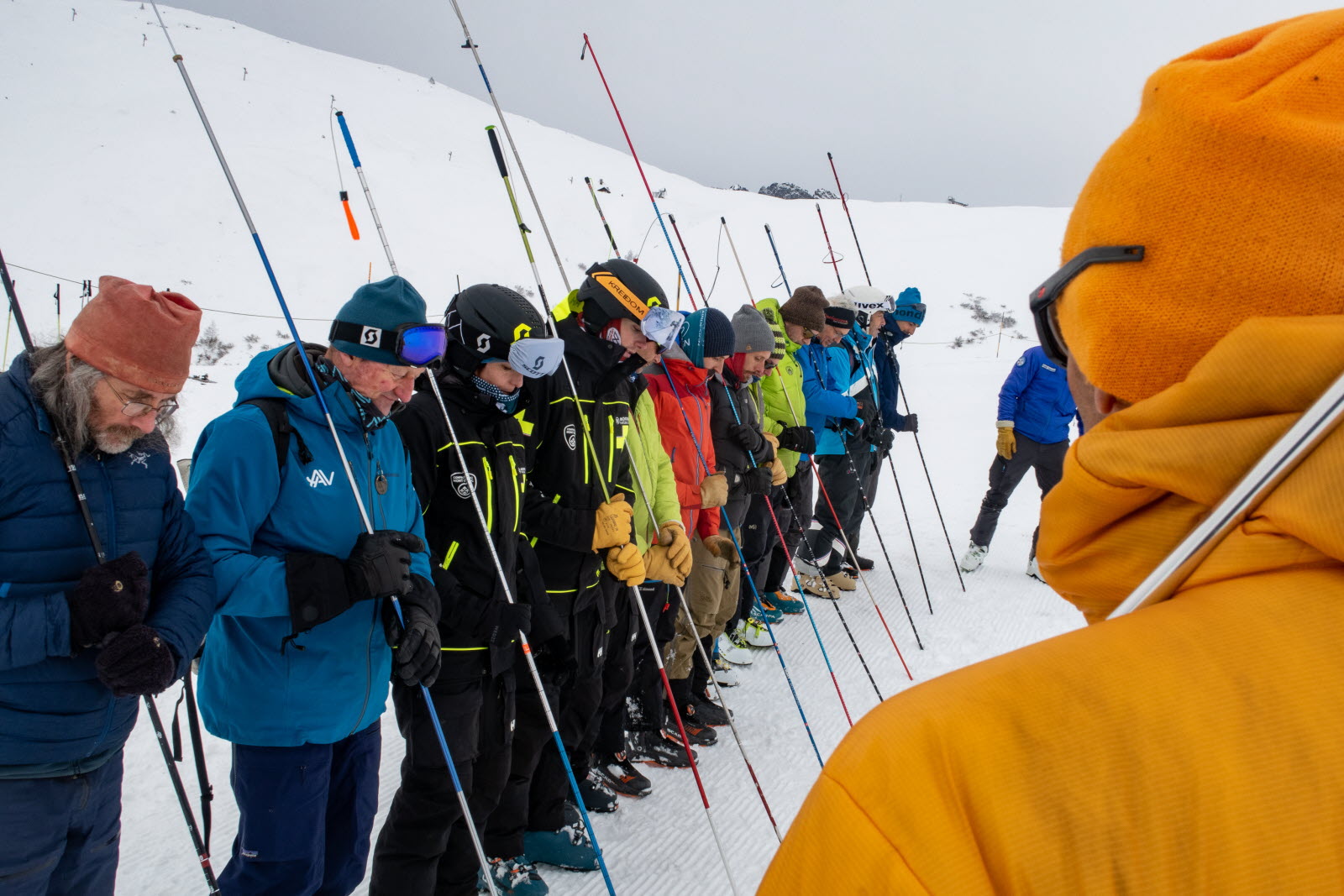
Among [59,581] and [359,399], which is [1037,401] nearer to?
[359,399]

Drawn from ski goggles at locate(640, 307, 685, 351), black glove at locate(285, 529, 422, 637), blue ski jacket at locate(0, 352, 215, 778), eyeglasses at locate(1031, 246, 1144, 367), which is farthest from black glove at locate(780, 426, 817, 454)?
eyeglasses at locate(1031, 246, 1144, 367)

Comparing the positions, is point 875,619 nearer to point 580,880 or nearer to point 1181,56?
point 580,880

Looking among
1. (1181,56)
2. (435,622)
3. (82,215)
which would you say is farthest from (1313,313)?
(82,215)

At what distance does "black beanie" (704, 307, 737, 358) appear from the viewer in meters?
4.17

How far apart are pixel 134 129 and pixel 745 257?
21.8 meters

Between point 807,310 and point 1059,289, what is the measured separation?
16.7 feet

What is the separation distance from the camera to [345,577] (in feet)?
6.97

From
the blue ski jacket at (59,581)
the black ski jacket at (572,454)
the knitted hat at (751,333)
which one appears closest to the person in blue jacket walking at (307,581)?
the blue ski jacket at (59,581)

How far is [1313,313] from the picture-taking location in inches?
25.9

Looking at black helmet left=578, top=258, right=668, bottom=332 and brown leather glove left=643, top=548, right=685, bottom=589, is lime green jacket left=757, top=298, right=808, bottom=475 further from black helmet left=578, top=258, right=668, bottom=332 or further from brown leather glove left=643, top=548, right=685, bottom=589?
black helmet left=578, top=258, right=668, bottom=332

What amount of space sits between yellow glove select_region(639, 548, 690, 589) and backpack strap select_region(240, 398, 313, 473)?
1864 millimetres

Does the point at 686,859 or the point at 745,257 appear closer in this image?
the point at 686,859

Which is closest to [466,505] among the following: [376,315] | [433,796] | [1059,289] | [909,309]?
[376,315]

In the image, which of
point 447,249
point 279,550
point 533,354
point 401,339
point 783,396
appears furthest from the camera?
point 447,249
